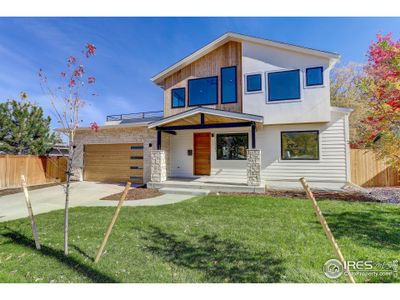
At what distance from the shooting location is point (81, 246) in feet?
12.6

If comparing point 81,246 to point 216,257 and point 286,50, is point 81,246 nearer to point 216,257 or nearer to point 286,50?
point 216,257

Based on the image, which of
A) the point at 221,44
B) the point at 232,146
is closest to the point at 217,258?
the point at 232,146

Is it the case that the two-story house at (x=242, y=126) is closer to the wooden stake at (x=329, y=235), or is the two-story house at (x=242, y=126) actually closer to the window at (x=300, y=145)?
the window at (x=300, y=145)

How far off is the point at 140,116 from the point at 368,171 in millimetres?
14353

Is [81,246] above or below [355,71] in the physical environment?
below

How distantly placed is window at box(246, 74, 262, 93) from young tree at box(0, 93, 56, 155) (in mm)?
15505

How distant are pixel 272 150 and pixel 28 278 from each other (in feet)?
31.6

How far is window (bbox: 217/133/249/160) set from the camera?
10.8 metres

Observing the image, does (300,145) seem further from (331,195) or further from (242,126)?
(242,126)

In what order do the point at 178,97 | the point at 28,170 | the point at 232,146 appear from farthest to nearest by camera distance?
the point at 178,97
the point at 28,170
the point at 232,146

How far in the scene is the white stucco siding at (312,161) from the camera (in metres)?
9.40

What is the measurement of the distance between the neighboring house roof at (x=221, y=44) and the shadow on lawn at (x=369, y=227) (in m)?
7.00

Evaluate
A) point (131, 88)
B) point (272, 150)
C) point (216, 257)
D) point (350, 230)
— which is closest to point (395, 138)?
point (350, 230)

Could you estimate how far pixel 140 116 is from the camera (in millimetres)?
15570
